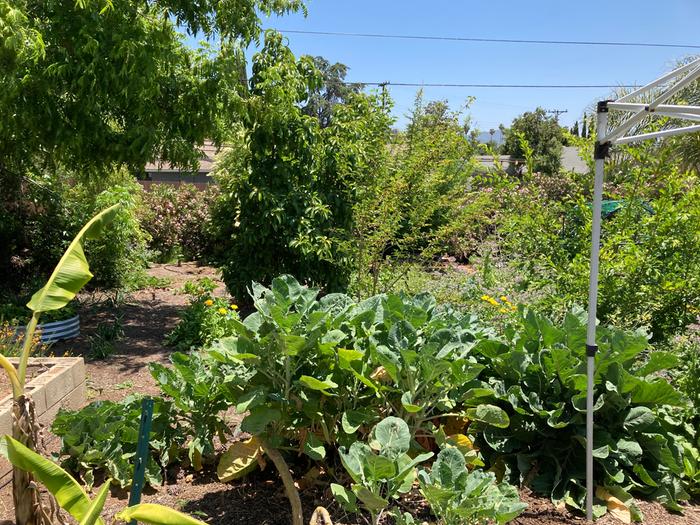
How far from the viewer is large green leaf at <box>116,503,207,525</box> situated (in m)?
1.83

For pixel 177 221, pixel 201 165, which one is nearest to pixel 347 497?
pixel 177 221

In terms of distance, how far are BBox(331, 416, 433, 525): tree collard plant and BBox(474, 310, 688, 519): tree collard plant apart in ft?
3.40

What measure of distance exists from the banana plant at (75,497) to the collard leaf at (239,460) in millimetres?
1161

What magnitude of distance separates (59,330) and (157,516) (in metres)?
5.87

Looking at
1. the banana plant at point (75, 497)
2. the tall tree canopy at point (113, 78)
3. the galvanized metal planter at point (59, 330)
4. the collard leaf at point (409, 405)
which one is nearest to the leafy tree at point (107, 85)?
the tall tree canopy at point (113, 78)

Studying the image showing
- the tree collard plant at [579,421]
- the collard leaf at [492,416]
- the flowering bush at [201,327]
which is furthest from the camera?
the flowering bush at [201,327]

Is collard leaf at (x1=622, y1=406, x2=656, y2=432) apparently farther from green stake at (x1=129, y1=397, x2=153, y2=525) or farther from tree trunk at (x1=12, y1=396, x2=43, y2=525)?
tree trunk at (x1=12, y1=396, x2=43, y2=525)

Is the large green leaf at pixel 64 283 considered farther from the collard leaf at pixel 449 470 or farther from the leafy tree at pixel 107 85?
the leafy tree at pixel 107 85

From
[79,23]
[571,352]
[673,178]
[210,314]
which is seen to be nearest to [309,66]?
[79,23]

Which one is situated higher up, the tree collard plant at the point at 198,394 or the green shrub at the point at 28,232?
the green shrub at the point at 28,232

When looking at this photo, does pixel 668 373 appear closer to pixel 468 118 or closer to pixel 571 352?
pixel 571 352

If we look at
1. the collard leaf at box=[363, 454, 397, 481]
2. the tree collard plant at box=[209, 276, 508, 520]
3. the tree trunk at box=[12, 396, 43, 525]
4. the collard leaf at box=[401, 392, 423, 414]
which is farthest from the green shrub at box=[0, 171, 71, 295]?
the collard leaf at box=[363, 454, 397, 481]

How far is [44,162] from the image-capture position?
8336 mm

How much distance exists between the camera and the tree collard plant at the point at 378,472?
8.48 ft
